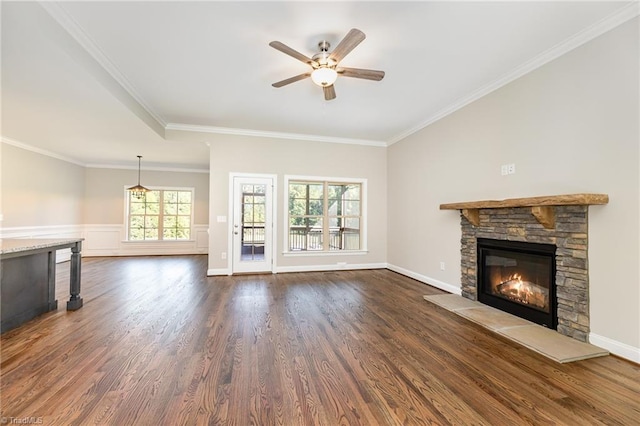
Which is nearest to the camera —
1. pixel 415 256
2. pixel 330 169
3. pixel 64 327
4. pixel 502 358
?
pixel 502 358

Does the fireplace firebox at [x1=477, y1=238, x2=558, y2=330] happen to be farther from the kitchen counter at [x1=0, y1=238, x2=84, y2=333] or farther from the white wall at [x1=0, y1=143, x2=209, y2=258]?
the white wall at [x1=0, y1=143, x2=209, y2=258]

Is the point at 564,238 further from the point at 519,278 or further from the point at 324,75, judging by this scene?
the point at 324,75

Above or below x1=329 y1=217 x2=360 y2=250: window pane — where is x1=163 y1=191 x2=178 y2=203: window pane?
above

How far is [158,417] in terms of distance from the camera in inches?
63.0

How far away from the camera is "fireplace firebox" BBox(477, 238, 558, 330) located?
9.50 ft

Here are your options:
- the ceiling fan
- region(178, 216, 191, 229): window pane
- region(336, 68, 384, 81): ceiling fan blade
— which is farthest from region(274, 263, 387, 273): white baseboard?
region(178, 216, 191, 229): window pane

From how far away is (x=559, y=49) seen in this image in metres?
2.79

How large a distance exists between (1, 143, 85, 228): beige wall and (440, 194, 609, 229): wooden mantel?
827cm

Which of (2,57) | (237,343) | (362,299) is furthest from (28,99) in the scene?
(362,299)

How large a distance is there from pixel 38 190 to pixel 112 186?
6.11ft

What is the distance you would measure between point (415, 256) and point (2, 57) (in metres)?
5.85

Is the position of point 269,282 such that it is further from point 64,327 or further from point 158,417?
point 158,417

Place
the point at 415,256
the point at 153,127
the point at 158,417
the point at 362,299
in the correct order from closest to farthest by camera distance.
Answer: the point at 158,417
the point at 362,299
the point at 153,127
the point at 415,256

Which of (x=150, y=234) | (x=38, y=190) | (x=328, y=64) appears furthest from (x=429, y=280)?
(x=38, y=190)
